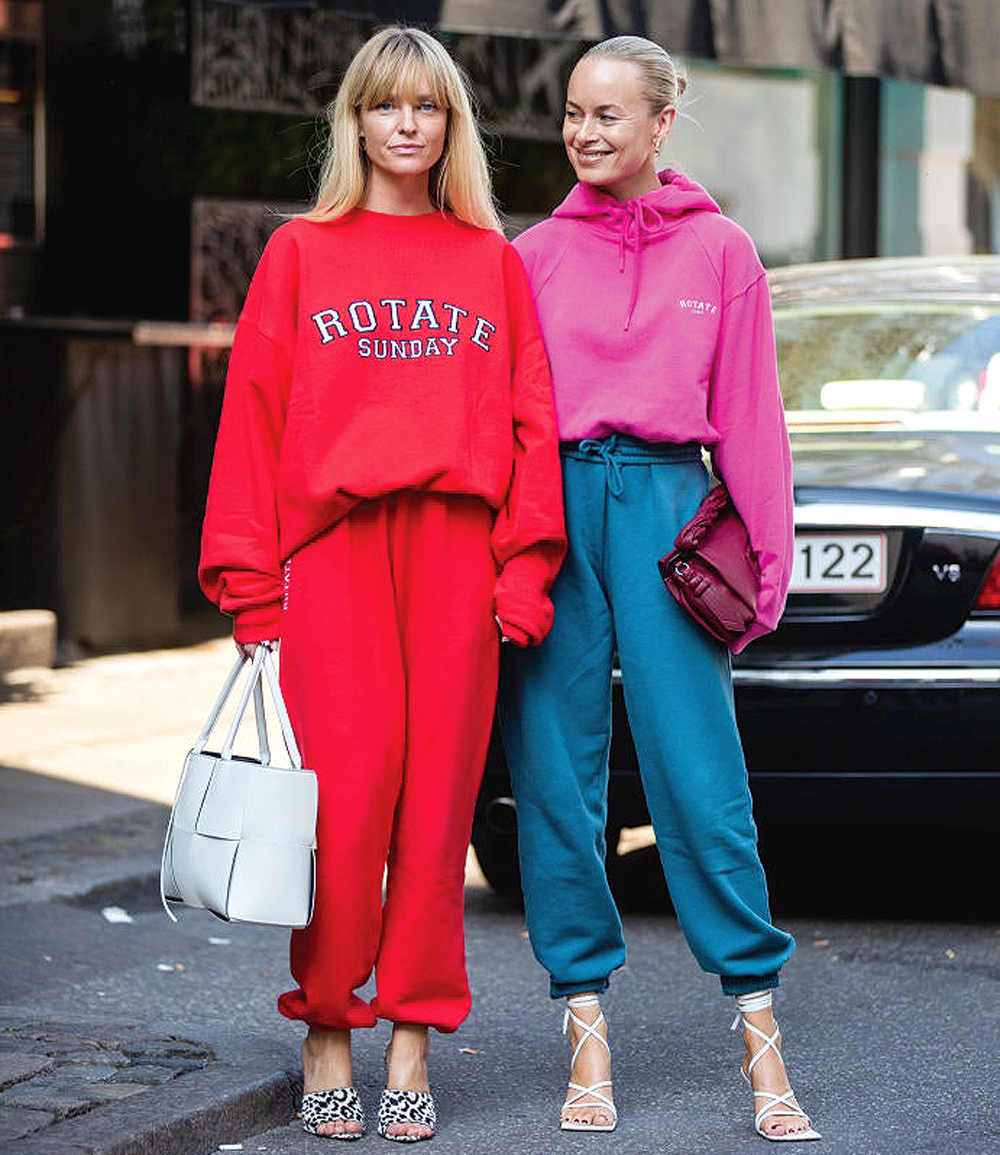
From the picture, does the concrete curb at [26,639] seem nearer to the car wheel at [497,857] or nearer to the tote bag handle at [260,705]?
the car wheel at [497,857]

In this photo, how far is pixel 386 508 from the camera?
13.5ft

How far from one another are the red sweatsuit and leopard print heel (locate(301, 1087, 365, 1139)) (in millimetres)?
141

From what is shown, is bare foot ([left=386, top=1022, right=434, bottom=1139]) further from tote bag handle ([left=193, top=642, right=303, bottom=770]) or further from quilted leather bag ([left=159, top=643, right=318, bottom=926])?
tote bag handle ([left=193, top=642, right=303, bottom=770])

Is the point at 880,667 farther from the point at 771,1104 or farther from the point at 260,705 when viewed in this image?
the point at 260,705

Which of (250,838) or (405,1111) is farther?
(405,1111)

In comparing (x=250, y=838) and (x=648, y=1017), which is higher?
(x=250, y=838)

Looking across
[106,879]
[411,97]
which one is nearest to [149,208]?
[106,879]

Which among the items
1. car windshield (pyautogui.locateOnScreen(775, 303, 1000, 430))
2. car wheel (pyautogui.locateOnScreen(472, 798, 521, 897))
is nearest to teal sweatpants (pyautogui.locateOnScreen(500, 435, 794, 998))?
car wheel (pyautogui.locateOnScreen(472, 798, 521, 897))

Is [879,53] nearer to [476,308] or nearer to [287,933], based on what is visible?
[287,933]

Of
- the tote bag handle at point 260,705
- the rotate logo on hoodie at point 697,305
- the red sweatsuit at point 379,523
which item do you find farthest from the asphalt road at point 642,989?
the rotate logo on hoodie at point 697,305

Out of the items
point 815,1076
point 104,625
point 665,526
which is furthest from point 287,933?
point 104,625

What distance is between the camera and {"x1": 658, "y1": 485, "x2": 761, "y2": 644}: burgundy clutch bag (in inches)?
162

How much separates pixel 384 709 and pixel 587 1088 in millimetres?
793

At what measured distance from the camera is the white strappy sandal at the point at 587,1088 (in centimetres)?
421
